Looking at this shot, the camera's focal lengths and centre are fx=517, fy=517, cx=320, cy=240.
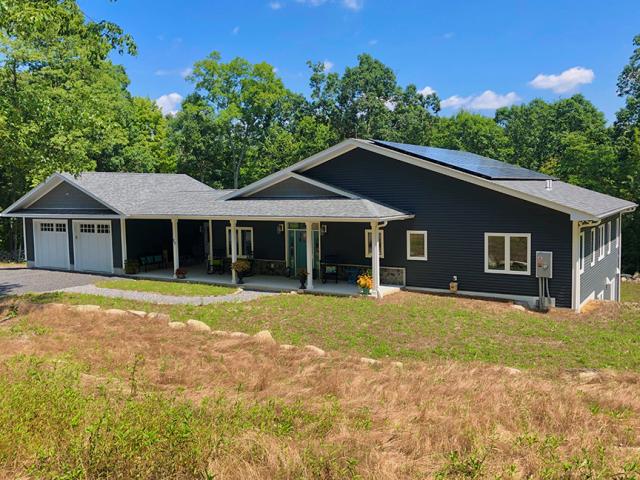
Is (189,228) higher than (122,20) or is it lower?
lower

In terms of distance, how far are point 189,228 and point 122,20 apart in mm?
11179

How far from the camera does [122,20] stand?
48.1 feet

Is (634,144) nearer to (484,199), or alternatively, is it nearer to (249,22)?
(484,199)

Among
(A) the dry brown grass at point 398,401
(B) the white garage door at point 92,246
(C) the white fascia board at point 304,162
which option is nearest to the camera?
(A) the dry brown grass at point 398,401

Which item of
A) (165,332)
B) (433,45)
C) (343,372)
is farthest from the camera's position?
(433,45)

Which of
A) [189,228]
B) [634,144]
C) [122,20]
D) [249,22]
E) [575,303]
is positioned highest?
[249,22]

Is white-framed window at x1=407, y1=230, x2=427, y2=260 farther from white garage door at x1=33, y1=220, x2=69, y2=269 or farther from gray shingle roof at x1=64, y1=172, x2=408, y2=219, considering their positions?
white garage door at x1=33, y1=220, x2=69, y2=269

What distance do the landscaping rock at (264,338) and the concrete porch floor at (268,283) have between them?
5711 millimetres

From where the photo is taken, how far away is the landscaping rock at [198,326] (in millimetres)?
11863

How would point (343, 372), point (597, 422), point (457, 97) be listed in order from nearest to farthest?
point (597, 422) → point (343, 372) → point (457, 97)

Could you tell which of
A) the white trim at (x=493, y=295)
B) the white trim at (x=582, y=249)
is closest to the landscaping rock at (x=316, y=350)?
the white trim at (x=493, y=295)

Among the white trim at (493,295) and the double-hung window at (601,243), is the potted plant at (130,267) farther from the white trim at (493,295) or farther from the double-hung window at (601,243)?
the double-hung window at (601,243)

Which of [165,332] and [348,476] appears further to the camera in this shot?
[165,332]

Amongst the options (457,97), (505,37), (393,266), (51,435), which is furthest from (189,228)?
(457,97)
